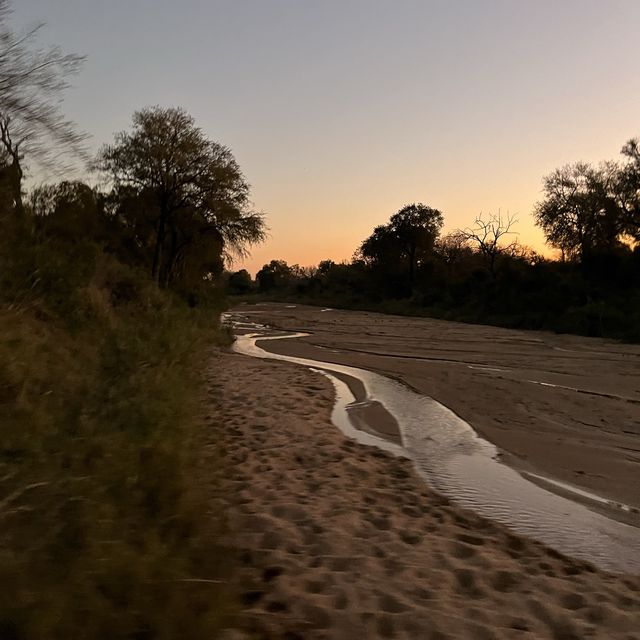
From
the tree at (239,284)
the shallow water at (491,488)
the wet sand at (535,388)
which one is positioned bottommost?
the shallow water at (491,488)

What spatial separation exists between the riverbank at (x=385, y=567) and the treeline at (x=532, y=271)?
2389 cm

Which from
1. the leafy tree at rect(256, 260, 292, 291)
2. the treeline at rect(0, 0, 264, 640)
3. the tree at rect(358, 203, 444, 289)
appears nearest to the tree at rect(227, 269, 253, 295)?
the leafy tree at rect(256, 260, 292, 291)

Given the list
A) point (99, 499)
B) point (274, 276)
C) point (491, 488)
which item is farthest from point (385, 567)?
point (274, 276)

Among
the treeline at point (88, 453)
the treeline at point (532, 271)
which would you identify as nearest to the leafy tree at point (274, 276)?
the treeline at point (532, 271)

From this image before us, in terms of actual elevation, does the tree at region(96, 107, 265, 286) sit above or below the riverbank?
above

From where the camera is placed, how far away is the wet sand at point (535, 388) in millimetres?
7812

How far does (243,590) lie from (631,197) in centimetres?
4346

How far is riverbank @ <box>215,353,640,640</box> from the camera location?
11.9ft

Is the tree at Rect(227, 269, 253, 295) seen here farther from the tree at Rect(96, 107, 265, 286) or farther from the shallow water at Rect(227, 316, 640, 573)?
the shallow water at Rect(227, 316, 640, 573)

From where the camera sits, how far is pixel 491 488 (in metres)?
6.85

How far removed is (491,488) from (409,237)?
5920 cm

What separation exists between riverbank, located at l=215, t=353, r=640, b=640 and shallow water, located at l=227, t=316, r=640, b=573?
0.30 metres

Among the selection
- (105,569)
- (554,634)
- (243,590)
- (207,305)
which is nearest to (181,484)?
(243,590)

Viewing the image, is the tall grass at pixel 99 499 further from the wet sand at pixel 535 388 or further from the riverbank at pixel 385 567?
the wet sand at pixel 535 388
